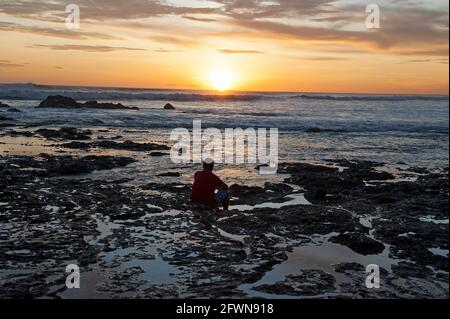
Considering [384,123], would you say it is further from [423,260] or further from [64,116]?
[423,260]

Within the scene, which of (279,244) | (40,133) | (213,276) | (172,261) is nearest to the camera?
(213,276)

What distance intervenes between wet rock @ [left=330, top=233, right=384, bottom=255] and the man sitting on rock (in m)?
2.97

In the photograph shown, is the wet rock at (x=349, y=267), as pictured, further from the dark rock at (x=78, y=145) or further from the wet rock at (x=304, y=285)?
the dark rock at (x=78, y=145)

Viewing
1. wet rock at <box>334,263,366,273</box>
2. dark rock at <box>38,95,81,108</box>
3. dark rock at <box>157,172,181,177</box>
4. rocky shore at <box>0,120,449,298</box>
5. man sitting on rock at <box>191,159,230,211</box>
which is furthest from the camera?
dark rock at <box>38,95,81,108</box>

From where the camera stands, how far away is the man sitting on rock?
10.7 meters

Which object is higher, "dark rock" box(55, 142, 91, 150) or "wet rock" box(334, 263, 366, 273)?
"dark rock" box(55, 142, 91, 150)

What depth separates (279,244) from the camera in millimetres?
8297

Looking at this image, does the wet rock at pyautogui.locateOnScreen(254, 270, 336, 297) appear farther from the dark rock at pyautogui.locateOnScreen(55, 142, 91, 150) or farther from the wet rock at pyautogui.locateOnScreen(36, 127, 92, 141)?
the wet rock at pyautogui.locateOnScreen(36, 127, 92, 141)

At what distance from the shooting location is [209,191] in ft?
35.4

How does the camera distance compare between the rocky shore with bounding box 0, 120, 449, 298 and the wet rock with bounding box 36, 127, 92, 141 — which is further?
the wet rock with bounding box 36, 127, 92, 141

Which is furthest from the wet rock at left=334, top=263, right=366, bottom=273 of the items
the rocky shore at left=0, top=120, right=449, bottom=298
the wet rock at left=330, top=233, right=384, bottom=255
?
the wet rock at left=330, top=233, right=384, bottom=255

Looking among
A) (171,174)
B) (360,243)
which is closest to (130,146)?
(171,174)

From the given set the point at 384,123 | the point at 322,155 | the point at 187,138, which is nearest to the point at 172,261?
the point at 322,155
